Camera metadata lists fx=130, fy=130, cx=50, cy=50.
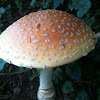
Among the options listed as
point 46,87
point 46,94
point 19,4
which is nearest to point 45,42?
point 46,87

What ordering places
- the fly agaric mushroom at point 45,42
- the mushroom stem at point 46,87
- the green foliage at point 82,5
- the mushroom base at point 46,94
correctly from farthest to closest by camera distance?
the green foliage at point 82,5, the mushroom base at point 46,94, the mushroom stem at point 46,87, the fly agaric mushroom at point 45,42

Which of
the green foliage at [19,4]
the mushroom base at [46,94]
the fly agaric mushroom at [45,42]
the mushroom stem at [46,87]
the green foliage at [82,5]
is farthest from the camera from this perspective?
the green foliage at [19,4]

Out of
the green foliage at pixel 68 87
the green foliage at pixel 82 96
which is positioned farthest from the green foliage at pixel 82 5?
the green foliage at pixel 82 96

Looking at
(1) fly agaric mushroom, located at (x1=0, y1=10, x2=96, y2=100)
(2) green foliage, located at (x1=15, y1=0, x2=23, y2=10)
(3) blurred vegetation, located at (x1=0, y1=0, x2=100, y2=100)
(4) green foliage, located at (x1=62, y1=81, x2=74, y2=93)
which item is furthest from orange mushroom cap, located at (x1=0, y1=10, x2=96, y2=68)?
(2) green foliage, located at (x1=15, y1=0, x2=23, y2=10)

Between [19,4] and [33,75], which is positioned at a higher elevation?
[19,4]

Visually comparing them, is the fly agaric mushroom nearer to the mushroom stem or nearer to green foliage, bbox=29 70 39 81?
the mushroom stem

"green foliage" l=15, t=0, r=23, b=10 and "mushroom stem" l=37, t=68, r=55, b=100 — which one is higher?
"green foliage" l=15, t=0, r=23, b=10

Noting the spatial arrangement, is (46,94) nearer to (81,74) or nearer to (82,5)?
(81,74)

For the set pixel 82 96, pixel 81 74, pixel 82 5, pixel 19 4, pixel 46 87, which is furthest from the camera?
pixel 19 4

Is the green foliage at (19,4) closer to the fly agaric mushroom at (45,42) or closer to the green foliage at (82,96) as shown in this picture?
the fly agaric mushroom at (45,42)
